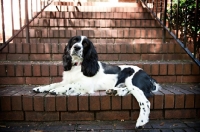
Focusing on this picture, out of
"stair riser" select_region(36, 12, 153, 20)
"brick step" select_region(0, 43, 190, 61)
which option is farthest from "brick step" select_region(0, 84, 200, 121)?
"stair riser" select_region(36, 12, 153, 20)

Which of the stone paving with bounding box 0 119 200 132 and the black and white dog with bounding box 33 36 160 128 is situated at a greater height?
the black and white dog with bounding box 33 36 160 128

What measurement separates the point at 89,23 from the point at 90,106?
2.67 meters

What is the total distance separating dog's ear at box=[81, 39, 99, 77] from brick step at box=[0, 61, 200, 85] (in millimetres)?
576

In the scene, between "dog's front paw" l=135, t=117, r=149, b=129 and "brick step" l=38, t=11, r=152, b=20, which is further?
"brick step" l=38, t=11, r=152, b=20

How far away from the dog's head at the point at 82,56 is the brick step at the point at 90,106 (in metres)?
0.38

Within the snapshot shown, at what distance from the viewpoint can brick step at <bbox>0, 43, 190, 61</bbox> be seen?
364 cm

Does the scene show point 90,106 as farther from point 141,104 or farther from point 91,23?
point 91,23

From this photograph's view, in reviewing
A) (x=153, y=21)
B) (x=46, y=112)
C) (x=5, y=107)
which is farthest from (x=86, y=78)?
(x=153, y=21)

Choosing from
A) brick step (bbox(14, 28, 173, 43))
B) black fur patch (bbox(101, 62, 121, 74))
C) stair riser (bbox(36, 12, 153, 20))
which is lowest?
black fur patch (bbox(101, 62, 121, 74))

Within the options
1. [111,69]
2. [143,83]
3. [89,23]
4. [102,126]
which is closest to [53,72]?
[111,69]

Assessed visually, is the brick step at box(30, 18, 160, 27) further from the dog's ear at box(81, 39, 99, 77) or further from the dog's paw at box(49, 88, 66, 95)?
the dog's paw at box(49, 88, 66, 95)

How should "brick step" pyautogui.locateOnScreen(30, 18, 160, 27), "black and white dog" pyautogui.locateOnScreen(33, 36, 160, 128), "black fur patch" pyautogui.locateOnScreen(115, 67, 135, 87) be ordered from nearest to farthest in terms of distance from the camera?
"black and white dog" pyautogui.locateOnScreen(33, 36, 160, 128) → "black fur patch" pyautogui.locateOnScreen(115, 67, 135, 87) → "brick step" pyautogui.locateOnScreen(30, 18, 160, 27)

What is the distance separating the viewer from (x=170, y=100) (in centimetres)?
264

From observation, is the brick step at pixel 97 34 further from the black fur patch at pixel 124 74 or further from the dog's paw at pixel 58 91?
the dog's paw at pixel 58 91
